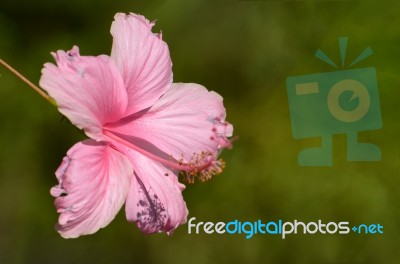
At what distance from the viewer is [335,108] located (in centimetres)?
146

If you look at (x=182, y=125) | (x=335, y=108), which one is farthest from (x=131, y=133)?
(x=335, y=108)

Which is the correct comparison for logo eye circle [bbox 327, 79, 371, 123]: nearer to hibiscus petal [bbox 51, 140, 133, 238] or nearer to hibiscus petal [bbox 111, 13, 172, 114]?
hibiscus petal [bbox 111, 13, 172, 114]

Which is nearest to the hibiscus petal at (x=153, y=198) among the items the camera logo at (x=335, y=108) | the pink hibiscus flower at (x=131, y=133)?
the pink hibiscus flower at (x=131, y=133)

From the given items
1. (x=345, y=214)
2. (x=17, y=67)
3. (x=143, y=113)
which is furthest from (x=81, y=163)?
(x=345, y=214)

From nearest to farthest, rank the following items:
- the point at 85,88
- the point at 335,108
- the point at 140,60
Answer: the point at 85,88
the point at 140,60
the point at 335,108

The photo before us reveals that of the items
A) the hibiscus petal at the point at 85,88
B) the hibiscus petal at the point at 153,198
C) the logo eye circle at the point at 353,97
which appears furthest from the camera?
the logo eye circle at the point at 353,97

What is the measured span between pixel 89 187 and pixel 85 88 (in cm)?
13

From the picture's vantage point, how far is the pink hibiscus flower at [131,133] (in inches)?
32.7

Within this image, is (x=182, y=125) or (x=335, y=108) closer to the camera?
(x=182, y=125)

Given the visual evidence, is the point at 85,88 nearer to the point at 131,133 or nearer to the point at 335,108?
the point at 131,133

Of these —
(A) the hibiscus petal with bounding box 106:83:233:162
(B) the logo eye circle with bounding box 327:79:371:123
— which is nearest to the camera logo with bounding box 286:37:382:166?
(B) the logo eye circle with bounding box 327:79:371:123

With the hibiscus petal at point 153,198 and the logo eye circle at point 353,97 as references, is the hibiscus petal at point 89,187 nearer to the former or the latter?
the hibiscus petal at point 153,198

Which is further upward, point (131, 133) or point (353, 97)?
point (353, 97)

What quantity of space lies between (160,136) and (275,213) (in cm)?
60
